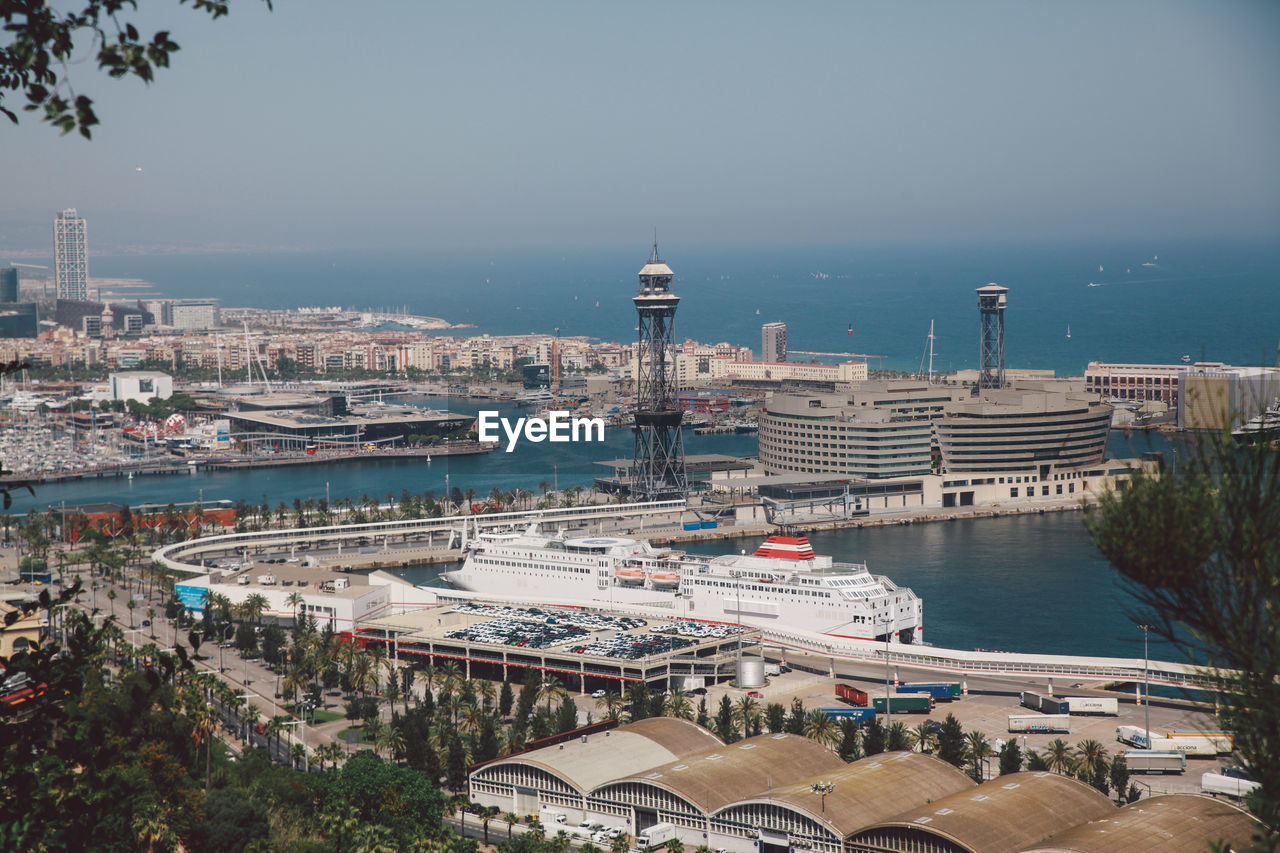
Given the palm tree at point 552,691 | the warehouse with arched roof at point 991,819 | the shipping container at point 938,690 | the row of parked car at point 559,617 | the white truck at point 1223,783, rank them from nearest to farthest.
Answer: the warehouse with arched roof at point 991,819, the white truck at point 1223,783, the palm tree at point 552,691, the shipping container at point 938,690, the row of parked car at point 559,617

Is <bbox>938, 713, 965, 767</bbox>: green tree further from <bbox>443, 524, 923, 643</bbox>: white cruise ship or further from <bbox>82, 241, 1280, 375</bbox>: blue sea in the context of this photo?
→ <bbox>82, 241, 1280, 375</bbox>: blue sea

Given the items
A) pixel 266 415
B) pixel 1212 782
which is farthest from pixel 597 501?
pixel 1212 782

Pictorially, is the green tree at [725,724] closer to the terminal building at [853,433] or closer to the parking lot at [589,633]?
the parking lot at [589,633]

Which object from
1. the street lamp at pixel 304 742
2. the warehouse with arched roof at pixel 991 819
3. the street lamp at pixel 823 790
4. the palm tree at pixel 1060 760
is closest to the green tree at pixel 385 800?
the street lamp at pixel 304 742

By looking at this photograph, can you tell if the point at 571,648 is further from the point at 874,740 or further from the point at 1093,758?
the point at 1093,758
